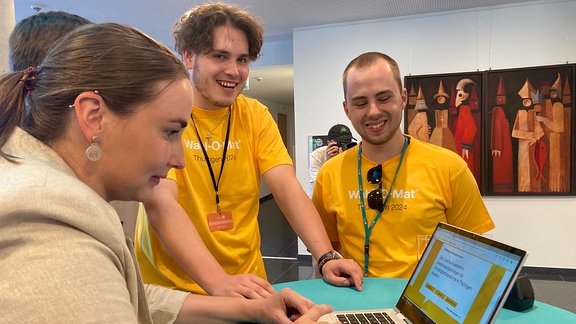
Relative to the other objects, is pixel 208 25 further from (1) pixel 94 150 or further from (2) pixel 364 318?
(2) pixel 364 318

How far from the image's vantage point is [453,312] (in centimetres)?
92

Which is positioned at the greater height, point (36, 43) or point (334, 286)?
point (36, 43)

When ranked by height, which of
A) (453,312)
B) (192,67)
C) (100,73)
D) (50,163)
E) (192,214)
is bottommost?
(453,312)

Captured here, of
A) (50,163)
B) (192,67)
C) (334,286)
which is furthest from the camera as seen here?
(192,67)

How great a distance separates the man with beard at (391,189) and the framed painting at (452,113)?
10.5 feet

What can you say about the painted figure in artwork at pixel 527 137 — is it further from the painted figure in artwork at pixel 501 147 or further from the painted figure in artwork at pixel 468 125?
the painted figure in artwork at pixel 468 125

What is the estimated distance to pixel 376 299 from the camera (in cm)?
126

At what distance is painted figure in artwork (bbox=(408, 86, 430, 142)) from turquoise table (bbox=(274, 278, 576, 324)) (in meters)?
3.61

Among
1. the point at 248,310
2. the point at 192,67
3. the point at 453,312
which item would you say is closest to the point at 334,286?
the point at 248,310

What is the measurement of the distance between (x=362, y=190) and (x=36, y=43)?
1279 millimetres

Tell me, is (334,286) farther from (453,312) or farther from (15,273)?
(15,273)

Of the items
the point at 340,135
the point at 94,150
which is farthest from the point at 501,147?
the point at 94,150

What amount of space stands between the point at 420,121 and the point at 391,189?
3.35 m

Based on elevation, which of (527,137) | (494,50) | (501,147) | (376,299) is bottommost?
(376,299)
